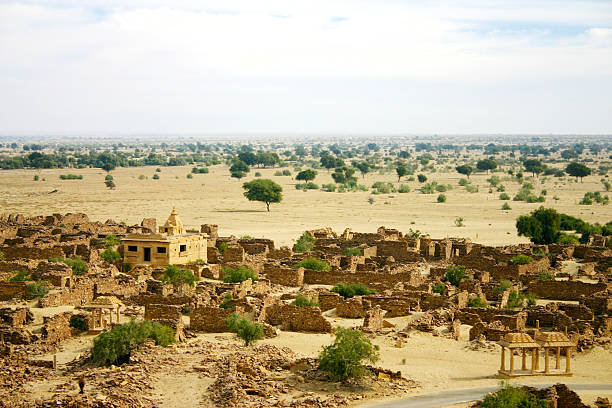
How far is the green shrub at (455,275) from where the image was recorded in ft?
131

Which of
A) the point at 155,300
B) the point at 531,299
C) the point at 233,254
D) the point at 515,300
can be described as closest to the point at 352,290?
the point at 515,300

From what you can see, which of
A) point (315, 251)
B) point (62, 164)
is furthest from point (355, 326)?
point (62, 164)

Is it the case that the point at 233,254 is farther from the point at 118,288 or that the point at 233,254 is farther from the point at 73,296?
the point at 73,296

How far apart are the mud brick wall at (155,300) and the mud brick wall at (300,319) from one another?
336 centimetres

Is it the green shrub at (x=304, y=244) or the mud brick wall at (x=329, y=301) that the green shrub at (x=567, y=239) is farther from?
the mud brick wall at (x=329, y=301)

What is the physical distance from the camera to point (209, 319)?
29.6 meters

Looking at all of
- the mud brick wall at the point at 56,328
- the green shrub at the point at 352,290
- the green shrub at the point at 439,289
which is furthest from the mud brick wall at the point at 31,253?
the green shrub at the point at 439,289

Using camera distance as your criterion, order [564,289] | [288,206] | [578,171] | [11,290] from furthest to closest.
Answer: [578,171], [288,206], [564,289], [11,290]

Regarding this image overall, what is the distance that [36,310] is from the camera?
3136 centimetres

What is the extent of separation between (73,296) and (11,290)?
2.22 metres

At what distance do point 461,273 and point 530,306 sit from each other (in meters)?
5.92

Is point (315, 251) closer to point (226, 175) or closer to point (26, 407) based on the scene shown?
point (26, 407)

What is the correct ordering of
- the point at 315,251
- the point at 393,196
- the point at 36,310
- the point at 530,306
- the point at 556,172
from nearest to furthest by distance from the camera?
the point at 36,310 < the point at 530,306 < the point at 315,251 < the point at 393,196 < the point at 556,172

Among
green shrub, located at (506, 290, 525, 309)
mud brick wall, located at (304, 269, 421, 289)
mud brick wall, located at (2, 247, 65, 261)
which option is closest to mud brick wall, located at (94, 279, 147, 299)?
mud brick wall, located at (304, 269, 421, 289)
